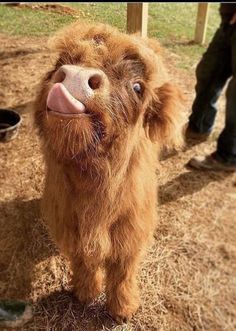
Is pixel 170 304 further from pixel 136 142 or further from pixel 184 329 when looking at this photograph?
pixel 136 142

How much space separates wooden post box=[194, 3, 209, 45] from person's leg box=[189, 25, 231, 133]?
6.20ft

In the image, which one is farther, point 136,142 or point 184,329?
point 184,329

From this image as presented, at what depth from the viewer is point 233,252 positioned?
302 centimetres

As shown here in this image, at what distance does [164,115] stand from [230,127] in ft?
5.87

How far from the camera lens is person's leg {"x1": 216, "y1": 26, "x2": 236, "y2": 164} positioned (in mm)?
3420

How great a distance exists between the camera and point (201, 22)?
220 inches

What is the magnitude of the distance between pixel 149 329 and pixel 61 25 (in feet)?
5.58

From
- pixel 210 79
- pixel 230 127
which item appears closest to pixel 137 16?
pixel 230 127

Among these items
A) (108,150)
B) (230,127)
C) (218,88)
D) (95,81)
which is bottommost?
(230,127)

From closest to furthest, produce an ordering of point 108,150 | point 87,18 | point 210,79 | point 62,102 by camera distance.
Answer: point 62,102 < point 108,150 < point 87,18 < point 210,79

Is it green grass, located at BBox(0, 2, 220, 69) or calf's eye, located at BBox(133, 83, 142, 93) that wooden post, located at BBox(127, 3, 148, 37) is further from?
calf's eye, located at BBox(133, 83, 142, 93)

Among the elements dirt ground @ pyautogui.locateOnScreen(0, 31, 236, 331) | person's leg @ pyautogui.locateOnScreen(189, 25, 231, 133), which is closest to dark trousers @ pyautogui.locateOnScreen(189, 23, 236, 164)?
person's leg @ pyautogui.locateOnScreen(189, 25, 231, 133)

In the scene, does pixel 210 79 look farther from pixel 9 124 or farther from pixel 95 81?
pixel 95 81

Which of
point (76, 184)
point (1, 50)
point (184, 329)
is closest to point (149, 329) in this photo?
point (184, 329)
